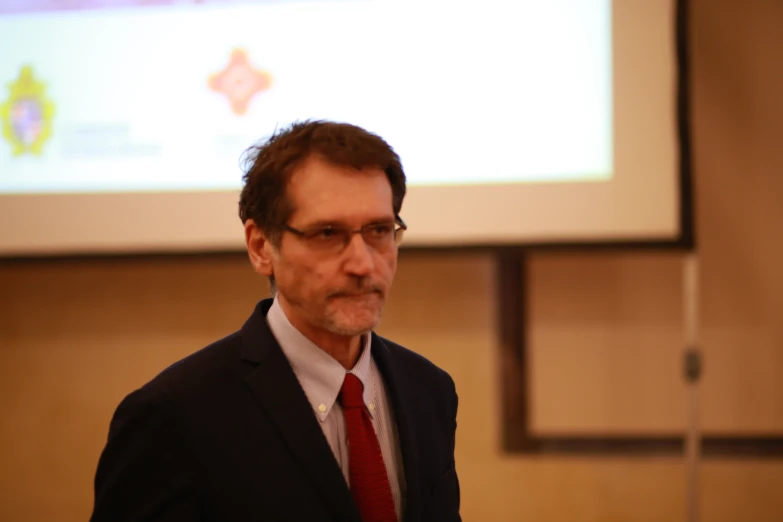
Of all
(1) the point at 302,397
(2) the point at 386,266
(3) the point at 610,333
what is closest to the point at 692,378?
(3) the point at 610,333

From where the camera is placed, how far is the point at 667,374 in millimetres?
2666

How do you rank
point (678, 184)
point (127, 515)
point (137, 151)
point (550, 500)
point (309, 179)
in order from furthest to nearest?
point (550, 500), point (137, 151), point (678, 184), point (309, 179), point (127, 515)

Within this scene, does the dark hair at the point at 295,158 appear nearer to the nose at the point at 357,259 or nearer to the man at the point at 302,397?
the man at the point at 302,397

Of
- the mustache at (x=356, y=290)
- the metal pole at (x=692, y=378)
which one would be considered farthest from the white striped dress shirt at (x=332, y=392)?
the metal pole at (x=692, y=378)

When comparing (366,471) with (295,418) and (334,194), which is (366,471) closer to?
(295,418)

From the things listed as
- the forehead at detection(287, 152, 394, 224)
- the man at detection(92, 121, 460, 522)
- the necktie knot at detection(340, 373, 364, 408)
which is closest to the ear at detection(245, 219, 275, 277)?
the man at detection(92, 121, 460, 522)

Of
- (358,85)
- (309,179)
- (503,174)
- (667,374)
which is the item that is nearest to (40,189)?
(358,85)

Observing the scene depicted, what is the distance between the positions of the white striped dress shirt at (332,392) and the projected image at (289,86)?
1.29 metres

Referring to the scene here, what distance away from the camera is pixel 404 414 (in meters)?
1.26

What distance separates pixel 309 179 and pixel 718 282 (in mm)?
1983

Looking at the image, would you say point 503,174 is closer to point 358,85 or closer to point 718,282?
point 358,85

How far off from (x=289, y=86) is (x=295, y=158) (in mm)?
1378

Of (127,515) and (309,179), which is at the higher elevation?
(309,179)

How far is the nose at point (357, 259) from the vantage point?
1150mm
